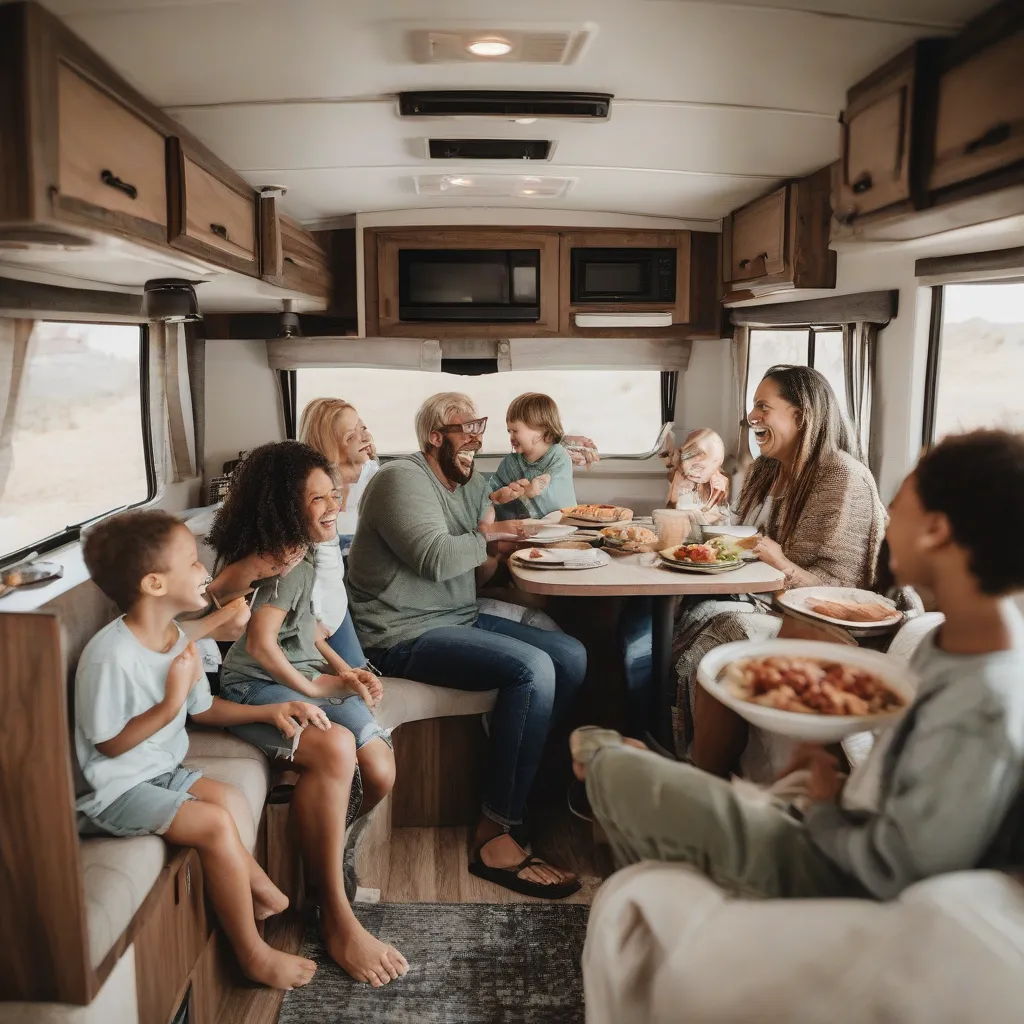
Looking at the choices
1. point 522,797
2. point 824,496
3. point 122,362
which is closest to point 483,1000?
point 522,797

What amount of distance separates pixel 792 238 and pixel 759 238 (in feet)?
1.17

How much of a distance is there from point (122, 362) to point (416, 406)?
5.36 feet

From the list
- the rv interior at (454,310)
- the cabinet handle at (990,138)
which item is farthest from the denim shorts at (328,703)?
the cabinet handle at (990,138)

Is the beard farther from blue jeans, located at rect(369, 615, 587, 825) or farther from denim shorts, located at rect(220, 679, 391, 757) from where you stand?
denim shorts, located at rect(220, 679, 391, 757)

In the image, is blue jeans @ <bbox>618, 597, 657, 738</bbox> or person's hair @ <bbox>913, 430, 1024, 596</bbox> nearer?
person's hair @ <bbox>913, 430, 1024, 596</bbox>

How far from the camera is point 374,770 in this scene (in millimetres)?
2367

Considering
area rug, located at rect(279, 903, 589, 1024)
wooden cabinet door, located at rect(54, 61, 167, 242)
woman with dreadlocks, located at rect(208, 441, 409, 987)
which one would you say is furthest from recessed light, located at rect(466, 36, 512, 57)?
area rug, located at rect(279, 903, 589, 1024)

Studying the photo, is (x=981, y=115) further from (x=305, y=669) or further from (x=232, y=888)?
→ (x=232, y=888)

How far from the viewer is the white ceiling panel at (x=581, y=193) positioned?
3326 mm

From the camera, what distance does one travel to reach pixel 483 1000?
2.12 meters

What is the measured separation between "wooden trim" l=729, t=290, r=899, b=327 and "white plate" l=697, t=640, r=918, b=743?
6.54ft

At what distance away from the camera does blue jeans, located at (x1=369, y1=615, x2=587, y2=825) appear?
2693 millimetres

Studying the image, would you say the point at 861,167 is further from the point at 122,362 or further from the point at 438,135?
the point at 122,362

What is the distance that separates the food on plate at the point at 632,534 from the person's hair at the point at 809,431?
1.42ft
